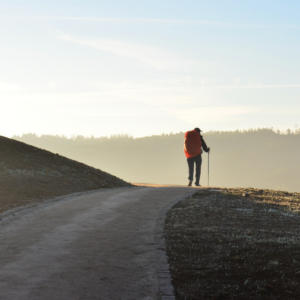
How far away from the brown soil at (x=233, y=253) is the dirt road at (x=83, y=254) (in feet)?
→ 1.18

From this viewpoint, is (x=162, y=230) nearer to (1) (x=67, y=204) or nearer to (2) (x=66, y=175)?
(1) (x=67, y=204)

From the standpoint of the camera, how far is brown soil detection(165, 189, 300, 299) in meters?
5.68

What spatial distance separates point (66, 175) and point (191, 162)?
7234mm

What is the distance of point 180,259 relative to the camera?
23.1 ft

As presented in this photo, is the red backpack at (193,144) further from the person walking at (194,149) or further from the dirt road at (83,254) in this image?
the dirt road at (83,254)

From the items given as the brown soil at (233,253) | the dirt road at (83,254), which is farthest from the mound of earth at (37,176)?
the brown soil at (233,253)

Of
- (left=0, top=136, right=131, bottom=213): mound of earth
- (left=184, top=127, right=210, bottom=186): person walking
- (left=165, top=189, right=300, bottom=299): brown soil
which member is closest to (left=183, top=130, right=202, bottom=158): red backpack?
(left=184, top=127, right=210, bottom=186): person walking

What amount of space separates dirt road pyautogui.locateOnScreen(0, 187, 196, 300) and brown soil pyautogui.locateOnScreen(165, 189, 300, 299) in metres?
0.36

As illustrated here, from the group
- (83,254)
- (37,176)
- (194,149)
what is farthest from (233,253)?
(194,149)

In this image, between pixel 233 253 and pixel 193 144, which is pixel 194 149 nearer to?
pixel 193 144

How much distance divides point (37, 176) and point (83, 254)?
13159 millimetres

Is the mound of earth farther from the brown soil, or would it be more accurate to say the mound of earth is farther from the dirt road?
the brown soil

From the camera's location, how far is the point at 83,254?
7340 mm

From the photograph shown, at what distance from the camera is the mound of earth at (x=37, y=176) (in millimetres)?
16406
